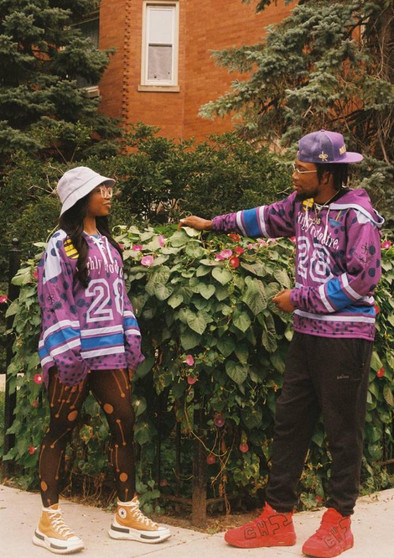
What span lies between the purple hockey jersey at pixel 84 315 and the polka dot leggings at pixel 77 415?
0.27 feet

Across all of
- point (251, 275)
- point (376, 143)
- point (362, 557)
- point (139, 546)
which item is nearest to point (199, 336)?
point (251, 275)

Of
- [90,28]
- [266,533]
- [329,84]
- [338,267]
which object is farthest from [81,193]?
[90,28]

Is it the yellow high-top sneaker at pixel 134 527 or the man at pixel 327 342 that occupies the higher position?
the man at pixel 327 342

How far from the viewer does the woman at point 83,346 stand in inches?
142

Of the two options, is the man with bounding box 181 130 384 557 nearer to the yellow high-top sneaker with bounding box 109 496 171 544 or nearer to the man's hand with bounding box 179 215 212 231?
the yellow high-top sneaker with bounding box 109 496 171 544

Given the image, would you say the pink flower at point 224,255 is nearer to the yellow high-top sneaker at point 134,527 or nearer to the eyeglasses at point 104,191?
the eyeglasses at point 104,191

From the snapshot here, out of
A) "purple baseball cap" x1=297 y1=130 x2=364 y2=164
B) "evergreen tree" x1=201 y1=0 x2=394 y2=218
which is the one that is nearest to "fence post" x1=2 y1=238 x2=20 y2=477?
"purple baseball cap" x1=297 y1=130 x2=364 y2=164

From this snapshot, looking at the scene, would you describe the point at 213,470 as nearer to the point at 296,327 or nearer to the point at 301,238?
the point at 296,327

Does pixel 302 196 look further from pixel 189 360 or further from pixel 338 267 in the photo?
pixel 189 360

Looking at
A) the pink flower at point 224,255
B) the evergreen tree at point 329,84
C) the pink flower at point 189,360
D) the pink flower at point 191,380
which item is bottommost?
the pink flower at point 191,380

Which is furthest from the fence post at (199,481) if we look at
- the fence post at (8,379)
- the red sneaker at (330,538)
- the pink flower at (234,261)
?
the fence post at (8,379)

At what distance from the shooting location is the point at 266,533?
3.72m

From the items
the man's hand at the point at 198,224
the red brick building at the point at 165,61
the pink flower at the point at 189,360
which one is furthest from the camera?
the red brick building at the point at 165,61

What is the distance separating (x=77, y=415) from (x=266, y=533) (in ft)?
3.55
